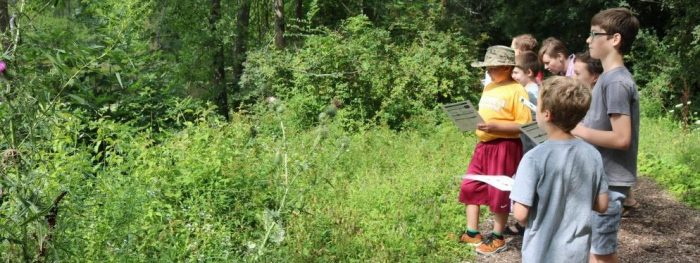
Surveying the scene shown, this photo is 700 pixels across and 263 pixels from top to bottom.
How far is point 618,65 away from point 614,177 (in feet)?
1.90

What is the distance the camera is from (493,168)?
14.7ft

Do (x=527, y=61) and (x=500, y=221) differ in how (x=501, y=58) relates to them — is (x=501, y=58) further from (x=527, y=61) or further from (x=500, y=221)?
(x=500, y=221)

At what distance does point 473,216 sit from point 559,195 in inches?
80.6

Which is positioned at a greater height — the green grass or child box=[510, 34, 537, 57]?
child box=[510, 34, 537, 57]

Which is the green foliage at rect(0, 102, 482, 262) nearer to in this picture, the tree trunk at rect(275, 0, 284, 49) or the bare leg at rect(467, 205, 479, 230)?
the bare leg at rect(467, 205, 479, 230)

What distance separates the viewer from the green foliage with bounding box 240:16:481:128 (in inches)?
403

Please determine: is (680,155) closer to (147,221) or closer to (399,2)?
(147,221)

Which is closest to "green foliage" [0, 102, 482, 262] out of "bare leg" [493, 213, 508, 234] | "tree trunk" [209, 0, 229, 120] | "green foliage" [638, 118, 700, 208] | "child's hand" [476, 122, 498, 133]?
"bare leg" [493, 213, 508, 234]

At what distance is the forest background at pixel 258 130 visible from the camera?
269 cm

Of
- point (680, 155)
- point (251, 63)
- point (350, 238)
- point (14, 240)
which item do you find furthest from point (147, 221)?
point (251, 63)

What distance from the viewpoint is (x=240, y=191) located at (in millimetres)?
4605

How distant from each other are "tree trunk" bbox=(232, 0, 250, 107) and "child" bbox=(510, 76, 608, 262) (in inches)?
432

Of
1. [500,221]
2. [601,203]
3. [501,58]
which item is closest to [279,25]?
[501,58]

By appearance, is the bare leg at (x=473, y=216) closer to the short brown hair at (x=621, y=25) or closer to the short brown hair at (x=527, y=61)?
the short brown hair at (x=527, y=61)
